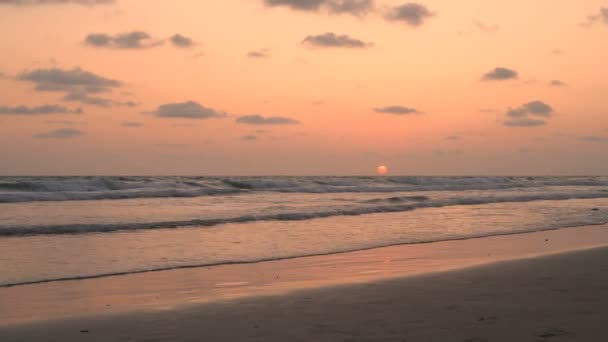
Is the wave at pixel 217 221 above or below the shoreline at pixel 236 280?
above

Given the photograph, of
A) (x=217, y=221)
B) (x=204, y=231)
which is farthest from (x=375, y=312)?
(x=217, y=221)

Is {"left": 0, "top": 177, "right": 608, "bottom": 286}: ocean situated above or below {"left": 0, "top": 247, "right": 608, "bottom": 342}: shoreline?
above

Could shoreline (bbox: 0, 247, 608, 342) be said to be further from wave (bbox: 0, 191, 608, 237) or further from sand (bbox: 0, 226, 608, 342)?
wave (bbox: 0, 191, 608, 237)

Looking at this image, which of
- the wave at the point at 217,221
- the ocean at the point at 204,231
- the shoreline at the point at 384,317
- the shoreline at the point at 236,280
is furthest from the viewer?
the wave at the point at 217,221

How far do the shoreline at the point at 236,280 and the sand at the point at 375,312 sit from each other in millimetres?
63

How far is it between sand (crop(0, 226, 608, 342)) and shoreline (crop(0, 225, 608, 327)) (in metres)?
0.06

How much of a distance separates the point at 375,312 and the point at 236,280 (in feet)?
9.79

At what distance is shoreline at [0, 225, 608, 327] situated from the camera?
7246 millimetres

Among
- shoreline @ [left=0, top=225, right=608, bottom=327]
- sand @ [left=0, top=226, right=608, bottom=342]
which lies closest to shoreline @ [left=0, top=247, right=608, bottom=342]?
sand @ [left=0, top=226, right=608, bottom=342]

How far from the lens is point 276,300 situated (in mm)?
7418

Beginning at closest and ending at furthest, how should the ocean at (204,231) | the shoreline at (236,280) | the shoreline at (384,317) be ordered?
1. the shoreline at (384,317)
2. the shoreline at (236,280)
3. the ocean at (204,231)

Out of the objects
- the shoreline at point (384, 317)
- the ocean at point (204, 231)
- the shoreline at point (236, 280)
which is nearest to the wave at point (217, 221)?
the ocean at point (204, 231)

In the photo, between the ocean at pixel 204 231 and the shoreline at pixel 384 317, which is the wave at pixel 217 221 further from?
the shoreline at pixel 384 317

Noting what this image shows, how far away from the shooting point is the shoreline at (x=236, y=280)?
7.25 m
